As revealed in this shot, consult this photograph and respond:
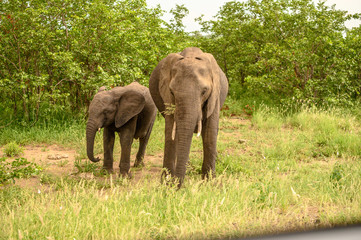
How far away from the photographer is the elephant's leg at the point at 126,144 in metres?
5.35

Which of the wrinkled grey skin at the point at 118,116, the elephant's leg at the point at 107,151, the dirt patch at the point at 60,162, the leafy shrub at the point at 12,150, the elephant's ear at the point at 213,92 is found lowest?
the dirt patch at the point at 60,162

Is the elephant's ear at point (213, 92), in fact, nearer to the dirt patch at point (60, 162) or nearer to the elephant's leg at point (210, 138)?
the elephant's leg at point (210, 138)

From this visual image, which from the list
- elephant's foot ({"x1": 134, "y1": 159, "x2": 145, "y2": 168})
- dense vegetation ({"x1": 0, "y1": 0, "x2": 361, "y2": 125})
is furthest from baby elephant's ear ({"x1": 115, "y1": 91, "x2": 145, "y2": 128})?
dense vegetation ({"x1": 0, "y1": 0, "x2": 361, "y2": 125})

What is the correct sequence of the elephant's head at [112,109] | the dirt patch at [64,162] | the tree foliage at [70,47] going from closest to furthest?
the elephant's head at [112,109]
the dirt patch at [64,162]
the tree foliage at [70,47]

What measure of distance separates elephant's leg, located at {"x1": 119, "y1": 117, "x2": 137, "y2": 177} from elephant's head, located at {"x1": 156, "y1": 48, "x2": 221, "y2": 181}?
4.86 ft

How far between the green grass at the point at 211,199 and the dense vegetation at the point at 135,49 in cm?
141

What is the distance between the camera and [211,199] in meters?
3.24

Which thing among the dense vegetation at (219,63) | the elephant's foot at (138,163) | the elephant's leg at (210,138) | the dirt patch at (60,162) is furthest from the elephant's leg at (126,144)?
the elephant's leg at (210,138)

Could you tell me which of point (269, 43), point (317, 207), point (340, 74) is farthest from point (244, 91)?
point (317, 207)

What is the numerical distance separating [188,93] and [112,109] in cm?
189

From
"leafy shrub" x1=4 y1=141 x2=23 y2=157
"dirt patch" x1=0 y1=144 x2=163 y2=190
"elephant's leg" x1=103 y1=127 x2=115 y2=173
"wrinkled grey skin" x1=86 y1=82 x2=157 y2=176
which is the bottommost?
"dirt patch" x1=0 y1=144 x2=163 y2=190

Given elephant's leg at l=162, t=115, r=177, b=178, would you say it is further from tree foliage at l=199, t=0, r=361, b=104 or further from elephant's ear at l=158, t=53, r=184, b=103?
tree foliage at l=199, t=0, r=361, b=104

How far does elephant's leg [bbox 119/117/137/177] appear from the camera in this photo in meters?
5.35

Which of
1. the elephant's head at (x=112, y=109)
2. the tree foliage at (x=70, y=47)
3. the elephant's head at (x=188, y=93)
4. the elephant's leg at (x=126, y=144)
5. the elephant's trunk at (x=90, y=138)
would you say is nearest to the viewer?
the elephant's head at (x=188, y=93)
